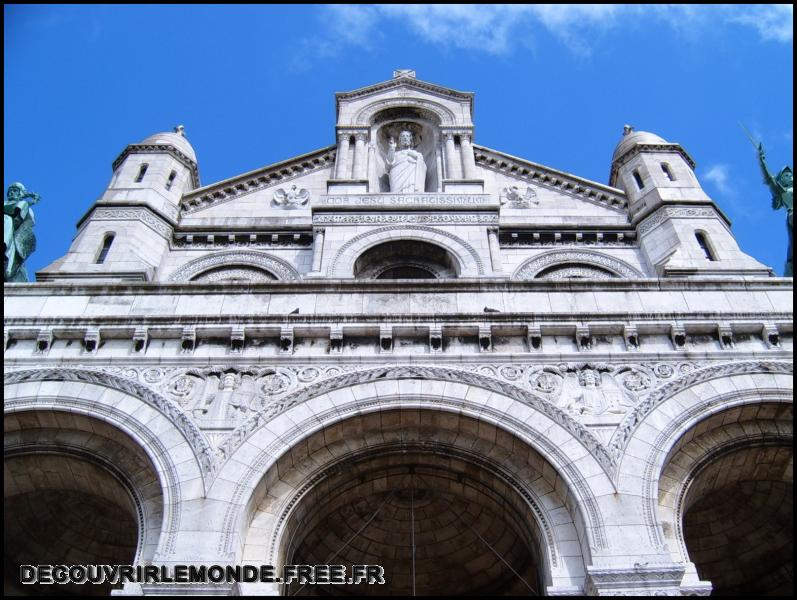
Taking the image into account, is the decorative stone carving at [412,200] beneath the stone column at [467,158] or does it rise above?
beneath

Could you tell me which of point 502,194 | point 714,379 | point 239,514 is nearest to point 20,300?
point 239,514

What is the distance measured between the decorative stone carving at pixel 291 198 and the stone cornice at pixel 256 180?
0.76 meters

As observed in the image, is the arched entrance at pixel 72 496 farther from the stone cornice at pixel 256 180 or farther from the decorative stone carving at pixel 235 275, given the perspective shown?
the stone cornice at pixel 256 180

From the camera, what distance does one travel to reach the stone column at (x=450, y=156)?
24.2 metres

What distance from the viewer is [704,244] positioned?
21234 mm

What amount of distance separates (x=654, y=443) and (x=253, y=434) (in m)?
5.39

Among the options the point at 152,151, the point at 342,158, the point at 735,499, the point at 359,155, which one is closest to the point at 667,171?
the point at 359,155

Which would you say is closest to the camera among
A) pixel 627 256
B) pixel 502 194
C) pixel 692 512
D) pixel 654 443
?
pixel 654 443

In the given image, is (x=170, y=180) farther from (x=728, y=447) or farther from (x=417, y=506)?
(x=728, y=447)

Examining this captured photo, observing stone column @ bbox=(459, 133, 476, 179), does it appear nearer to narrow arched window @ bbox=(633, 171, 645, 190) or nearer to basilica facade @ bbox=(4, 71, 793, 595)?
narrow arched window @ bbox=(633, 171, 645, 190)

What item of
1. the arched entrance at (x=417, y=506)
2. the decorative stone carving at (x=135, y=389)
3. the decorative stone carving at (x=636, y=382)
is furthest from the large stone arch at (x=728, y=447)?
the decorative stone carving at (x=135, y=389)

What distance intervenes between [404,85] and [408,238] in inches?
355

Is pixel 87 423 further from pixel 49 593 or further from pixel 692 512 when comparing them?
pixel 692 512

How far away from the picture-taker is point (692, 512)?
12719mm
